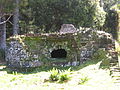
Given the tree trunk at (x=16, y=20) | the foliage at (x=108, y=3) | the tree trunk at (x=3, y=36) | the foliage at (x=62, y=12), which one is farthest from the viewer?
the foliage at (x=108, y=3)

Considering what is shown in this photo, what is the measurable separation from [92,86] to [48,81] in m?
2.42

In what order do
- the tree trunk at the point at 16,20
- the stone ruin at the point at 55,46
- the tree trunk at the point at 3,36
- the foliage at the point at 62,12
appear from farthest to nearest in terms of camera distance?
the foliage at the point at 62,12 → the tree trunk at the point at 3,36 → the tree trunk at the point at 16,20 → the stone ruin at the point at 55,46

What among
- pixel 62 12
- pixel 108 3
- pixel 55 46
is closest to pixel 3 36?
pixel 62 12

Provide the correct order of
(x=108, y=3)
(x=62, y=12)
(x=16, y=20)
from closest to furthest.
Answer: (x=16, y=20)
(x=62, y=12)
(x=108, y=3)

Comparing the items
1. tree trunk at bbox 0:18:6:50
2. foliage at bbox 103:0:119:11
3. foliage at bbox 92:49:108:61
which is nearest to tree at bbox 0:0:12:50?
tree trunk at bbox 0:18:6:50

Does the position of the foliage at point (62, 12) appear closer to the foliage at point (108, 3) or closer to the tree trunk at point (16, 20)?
the tree trunk at point (16, 20)

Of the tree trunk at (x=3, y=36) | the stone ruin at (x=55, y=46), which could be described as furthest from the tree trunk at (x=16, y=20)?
the stone ruin at (x=55, y=46)

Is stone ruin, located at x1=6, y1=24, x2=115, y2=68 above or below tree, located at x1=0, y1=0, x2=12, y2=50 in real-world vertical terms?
below

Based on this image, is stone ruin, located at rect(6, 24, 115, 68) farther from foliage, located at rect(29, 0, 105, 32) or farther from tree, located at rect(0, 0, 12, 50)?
foliage, located at rect(29, 0, 105, 32)

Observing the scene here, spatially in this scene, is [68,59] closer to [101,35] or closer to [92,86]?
[101,35]

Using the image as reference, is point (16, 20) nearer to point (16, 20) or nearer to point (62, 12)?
point (16, 20)

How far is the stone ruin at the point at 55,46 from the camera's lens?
18.8 m

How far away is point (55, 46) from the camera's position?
1941 cm

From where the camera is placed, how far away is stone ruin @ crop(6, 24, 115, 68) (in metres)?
18.8
